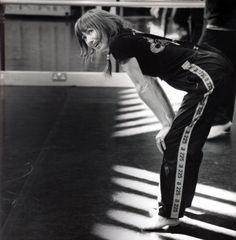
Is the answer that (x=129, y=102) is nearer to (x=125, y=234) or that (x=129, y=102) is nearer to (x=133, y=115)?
(x=133, y=115)

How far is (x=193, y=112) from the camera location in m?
2.41

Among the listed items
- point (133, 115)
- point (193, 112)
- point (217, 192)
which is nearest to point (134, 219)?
point (217, 192)

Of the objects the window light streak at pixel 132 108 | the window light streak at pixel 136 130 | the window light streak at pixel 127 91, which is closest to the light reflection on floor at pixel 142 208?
the window light streak at pixel 136 130

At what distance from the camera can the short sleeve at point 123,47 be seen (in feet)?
7.89

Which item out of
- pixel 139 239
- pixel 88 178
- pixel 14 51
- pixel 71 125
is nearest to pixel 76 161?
pixel 88 178

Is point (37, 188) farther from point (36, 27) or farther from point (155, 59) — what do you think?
point (36, 27)

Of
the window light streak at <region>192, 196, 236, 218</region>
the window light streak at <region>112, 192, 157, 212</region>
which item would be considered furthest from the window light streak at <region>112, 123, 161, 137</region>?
the window light streak at <region>192, 196, 236, 218</region>

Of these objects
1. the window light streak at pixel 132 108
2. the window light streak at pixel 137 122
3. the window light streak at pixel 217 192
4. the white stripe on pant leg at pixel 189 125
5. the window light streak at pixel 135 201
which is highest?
the white stripe on pant leg at pixel 189 125

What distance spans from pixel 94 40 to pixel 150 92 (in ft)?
1.11

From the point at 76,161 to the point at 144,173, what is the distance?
46cm

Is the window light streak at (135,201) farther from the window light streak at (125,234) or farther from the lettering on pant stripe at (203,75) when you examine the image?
the lettering on pant stripe at (203,75)

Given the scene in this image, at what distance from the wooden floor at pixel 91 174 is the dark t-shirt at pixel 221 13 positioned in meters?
0.83

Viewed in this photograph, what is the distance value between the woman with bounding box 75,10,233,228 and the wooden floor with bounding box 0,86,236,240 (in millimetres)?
418

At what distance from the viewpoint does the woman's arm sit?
2449 mm
